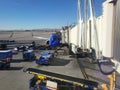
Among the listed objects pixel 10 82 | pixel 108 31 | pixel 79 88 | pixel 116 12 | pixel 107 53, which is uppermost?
pixel 116 12

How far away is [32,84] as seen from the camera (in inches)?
512

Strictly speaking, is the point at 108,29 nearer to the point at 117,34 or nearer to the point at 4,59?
the point at 117,34

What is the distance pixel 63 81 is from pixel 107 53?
7.36 metres

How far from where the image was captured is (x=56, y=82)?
1112 cm

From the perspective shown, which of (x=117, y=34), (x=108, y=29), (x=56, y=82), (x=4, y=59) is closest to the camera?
(x=117, y=34)

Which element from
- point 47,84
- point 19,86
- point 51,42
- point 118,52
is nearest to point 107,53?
point 118,52

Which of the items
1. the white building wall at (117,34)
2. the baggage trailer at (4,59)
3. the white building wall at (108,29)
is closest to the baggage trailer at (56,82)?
the white building wall at (108,29)

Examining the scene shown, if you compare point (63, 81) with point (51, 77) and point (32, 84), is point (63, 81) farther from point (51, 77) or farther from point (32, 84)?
point (32, 84)

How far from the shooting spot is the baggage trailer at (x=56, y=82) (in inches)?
401

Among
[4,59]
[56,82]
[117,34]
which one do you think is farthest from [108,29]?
[4,59]

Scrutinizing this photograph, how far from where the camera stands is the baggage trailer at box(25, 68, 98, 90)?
1019 cm

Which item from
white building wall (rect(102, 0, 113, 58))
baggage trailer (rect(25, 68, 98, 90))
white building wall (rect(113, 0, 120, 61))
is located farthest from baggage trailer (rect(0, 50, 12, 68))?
white building wall (rect(113, 0, 120, 61))

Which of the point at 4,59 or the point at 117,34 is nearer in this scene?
the point at 117,34

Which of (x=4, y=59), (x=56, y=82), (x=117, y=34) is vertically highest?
(x=117, y=34)
